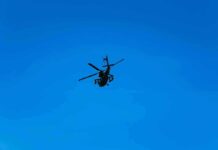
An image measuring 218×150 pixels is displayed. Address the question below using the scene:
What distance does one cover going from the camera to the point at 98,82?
9169cm

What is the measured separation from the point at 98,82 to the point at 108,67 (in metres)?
3.06

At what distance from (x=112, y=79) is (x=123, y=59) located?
4.35 m

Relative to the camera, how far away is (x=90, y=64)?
8788 cm

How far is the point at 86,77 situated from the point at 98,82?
2.73 m

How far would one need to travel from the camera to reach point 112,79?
296 feet

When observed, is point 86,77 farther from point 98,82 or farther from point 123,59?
point 123,59

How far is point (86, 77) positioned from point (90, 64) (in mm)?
5840

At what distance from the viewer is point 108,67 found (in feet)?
299

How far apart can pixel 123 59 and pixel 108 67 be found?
4.23 metres

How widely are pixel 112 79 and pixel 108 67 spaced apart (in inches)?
90.5

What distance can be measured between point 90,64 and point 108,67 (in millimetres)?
4417

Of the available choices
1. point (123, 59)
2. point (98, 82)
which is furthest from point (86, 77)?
point (123, 59)

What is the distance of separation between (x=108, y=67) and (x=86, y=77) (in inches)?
181

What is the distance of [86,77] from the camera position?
306 feet
